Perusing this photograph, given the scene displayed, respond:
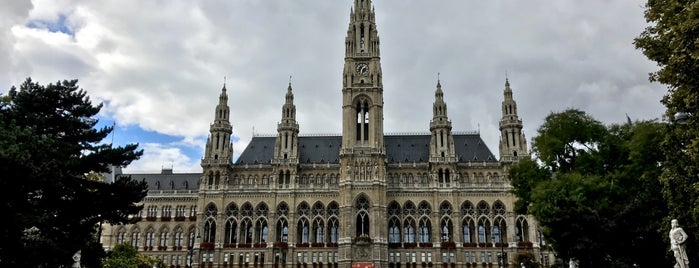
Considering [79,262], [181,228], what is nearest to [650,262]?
[79,262]

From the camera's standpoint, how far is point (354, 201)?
72000 millimetres

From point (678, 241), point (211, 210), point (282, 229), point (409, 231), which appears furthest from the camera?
point (211, 210)

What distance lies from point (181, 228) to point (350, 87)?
3243 cm

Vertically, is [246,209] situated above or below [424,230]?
above

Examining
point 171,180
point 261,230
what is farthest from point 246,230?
point 171,180

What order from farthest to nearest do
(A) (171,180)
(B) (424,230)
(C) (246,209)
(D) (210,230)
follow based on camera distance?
(A) (171,180)
(C) (246,209)
(D) (210,230)
(B) (424,230)

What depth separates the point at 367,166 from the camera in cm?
7344

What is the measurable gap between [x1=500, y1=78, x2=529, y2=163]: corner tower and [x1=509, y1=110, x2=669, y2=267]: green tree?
36636mm

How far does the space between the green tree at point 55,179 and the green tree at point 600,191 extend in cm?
2678

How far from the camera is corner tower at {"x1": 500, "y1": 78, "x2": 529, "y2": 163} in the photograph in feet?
246

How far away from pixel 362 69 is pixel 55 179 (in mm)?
56925

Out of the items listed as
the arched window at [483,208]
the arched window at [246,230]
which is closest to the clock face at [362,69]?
the arched window at [483,208]

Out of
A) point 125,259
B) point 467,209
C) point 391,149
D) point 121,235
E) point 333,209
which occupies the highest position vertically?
point 391,149

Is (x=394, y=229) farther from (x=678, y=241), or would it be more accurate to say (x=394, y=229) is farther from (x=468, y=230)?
(x=678, y=241)
